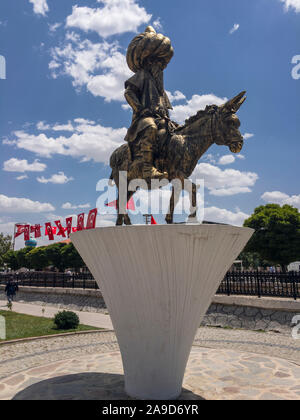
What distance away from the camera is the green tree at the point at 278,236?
28562 millimetres

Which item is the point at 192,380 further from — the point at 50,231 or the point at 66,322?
the point at 50,231

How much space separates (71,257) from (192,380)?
40914 millimetres

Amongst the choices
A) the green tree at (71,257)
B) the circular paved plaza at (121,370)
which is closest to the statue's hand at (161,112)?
the circular paved plaza at (121,370)

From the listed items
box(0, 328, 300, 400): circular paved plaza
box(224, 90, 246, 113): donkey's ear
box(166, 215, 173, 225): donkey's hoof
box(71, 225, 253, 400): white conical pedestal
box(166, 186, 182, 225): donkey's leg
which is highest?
box(224, 90, 246, 113): donkey's ear

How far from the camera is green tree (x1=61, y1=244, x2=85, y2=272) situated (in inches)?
1753

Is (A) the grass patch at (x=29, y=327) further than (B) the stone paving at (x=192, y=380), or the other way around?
(A) the grass patch at (x=29, y=327)

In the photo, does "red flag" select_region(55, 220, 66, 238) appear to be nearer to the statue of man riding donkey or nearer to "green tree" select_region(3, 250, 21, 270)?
the statue of man riding donkey

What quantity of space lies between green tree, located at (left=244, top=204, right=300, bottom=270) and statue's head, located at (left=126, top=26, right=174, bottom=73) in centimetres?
2351

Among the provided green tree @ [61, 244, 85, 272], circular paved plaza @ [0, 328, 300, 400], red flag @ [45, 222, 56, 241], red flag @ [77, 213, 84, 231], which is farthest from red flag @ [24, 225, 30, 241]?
circular paved plaza @ [0, 328, 300, 400]

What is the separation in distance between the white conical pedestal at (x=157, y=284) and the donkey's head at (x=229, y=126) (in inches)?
178

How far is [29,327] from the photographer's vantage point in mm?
12242

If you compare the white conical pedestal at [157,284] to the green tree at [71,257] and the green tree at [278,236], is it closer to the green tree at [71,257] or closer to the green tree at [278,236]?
the green tree at [278,236]

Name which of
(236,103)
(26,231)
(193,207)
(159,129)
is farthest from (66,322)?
(26,231)
